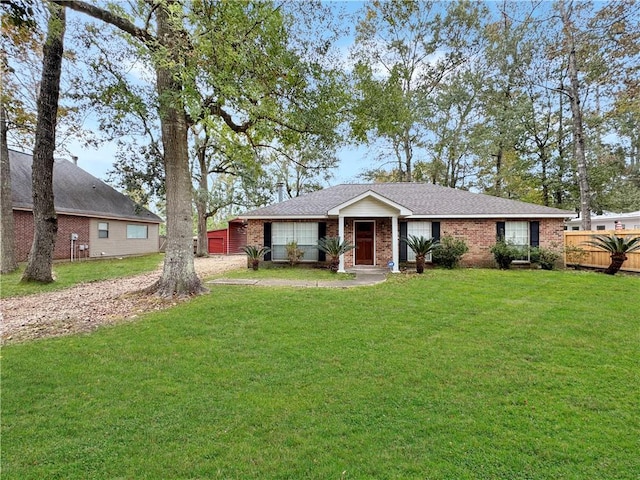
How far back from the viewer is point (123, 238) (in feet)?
66.6

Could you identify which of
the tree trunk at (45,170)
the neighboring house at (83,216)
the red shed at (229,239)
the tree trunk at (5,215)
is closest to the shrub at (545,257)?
the tree trunk at (45,170)

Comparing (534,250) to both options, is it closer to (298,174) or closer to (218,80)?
(218,80)

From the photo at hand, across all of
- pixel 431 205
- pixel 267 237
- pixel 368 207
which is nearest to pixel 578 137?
pixel 431 205

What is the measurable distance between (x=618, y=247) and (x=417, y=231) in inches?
269

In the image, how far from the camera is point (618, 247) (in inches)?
419

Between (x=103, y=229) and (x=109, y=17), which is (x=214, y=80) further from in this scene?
(x=103, y=229)

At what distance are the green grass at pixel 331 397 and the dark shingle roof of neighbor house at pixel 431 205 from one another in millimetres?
7071

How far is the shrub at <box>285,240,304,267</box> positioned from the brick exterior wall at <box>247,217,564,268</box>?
1.34 m

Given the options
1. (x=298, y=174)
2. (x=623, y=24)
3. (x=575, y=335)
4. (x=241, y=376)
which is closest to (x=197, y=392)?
(x=241, y=376)

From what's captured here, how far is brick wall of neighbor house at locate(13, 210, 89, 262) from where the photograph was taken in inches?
563

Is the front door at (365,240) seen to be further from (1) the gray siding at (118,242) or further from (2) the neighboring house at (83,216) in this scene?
(1) the gray siding at (118,242)

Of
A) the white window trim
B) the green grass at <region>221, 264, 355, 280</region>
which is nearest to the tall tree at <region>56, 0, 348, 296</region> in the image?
the green grass at <region>221, 264, 355, 280</region>

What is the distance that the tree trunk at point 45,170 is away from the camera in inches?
356

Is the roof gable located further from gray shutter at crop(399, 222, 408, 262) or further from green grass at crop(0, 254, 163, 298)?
green grass at crop(0, 254, 163, 298)
